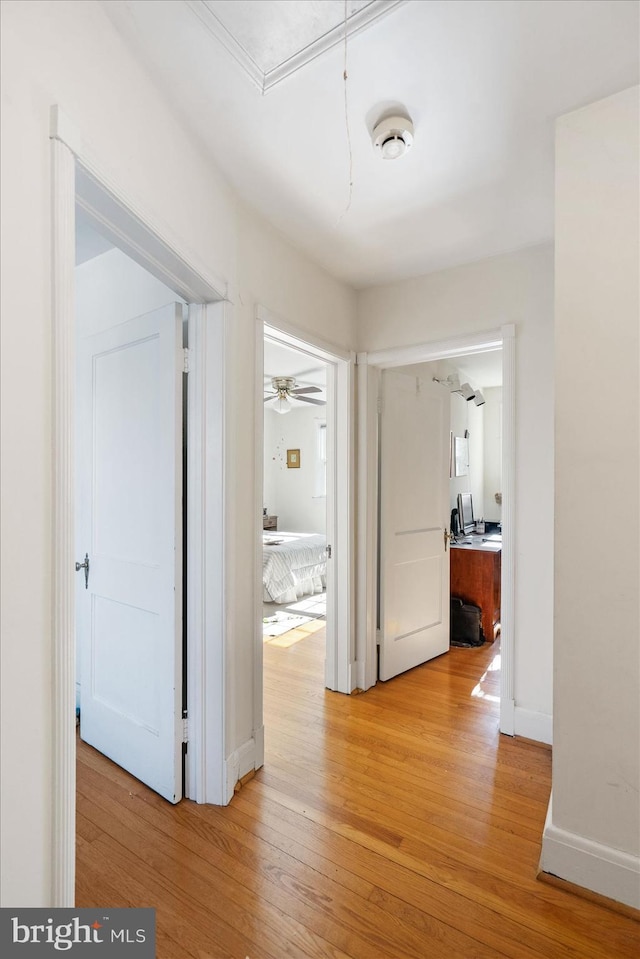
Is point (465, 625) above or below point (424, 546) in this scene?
below

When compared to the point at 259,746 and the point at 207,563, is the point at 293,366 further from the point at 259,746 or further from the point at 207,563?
the point at 259,746

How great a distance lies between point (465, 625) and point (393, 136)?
3.51m

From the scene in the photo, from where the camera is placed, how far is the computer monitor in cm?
485

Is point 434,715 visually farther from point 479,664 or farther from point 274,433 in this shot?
point 274,433

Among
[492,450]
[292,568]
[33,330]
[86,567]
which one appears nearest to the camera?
[33,330]

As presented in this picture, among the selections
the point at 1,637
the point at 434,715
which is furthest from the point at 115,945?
the point at 434,715

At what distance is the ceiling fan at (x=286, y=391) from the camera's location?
18.1 feet

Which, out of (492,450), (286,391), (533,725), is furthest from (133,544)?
(492,450)

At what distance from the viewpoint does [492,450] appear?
20.4ft

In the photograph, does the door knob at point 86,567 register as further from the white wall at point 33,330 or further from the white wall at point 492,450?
the white wall at point 492,450

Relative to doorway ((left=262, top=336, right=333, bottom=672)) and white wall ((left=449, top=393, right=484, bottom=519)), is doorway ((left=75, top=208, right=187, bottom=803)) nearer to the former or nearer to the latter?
doorway ((left=262, top=336, right=333, bottom=672))

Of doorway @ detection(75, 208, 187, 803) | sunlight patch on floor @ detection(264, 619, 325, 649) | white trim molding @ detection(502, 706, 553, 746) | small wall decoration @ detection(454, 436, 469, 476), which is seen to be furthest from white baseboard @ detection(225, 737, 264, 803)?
small wall decoration @ detection(454, 436, 469, 476)

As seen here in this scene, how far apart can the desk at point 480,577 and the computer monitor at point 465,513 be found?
718mm

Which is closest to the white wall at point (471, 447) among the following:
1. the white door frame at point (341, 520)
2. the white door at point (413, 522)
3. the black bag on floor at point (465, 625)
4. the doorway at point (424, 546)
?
the doorway at point (424, 546)
